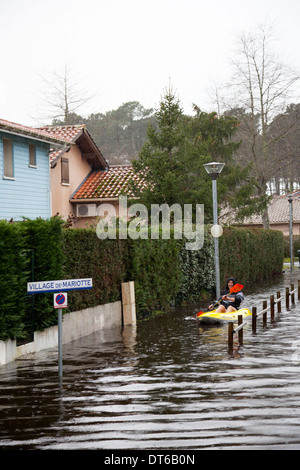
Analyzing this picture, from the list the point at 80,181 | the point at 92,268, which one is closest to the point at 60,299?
the point at 92,268

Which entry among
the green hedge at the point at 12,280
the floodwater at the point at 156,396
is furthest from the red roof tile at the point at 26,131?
the green hedge at the point at 12,280

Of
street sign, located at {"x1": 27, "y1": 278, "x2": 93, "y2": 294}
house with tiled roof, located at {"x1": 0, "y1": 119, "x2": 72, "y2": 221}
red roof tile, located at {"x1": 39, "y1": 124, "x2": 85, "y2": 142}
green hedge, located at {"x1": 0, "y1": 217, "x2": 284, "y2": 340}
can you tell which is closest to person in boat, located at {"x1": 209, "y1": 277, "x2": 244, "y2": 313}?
green hedge, located at {"x1": 0, "y1": 217, "x2": 284, "y2": 340}

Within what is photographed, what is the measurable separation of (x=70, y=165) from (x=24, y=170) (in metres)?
10.4

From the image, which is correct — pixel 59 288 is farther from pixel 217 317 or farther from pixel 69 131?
pixel 69 131

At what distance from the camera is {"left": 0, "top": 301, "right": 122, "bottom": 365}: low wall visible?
1250 centimetres

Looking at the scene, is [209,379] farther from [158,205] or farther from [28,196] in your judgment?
[158,205]

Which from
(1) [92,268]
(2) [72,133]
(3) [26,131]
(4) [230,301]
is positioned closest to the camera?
(1) [92,268]

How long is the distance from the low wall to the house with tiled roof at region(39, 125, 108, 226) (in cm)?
1518

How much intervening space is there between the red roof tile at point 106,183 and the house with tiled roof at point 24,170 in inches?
292

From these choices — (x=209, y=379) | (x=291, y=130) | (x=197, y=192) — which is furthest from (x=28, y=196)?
(x=291, y=130)

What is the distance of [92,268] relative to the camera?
54.8ft

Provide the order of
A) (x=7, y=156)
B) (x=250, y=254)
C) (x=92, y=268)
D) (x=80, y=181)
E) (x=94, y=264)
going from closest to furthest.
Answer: (x=92, y=268)
(x=94, y=264)
(x=7, y=156)
(x=250, y=254)
(x=80, y=181)
